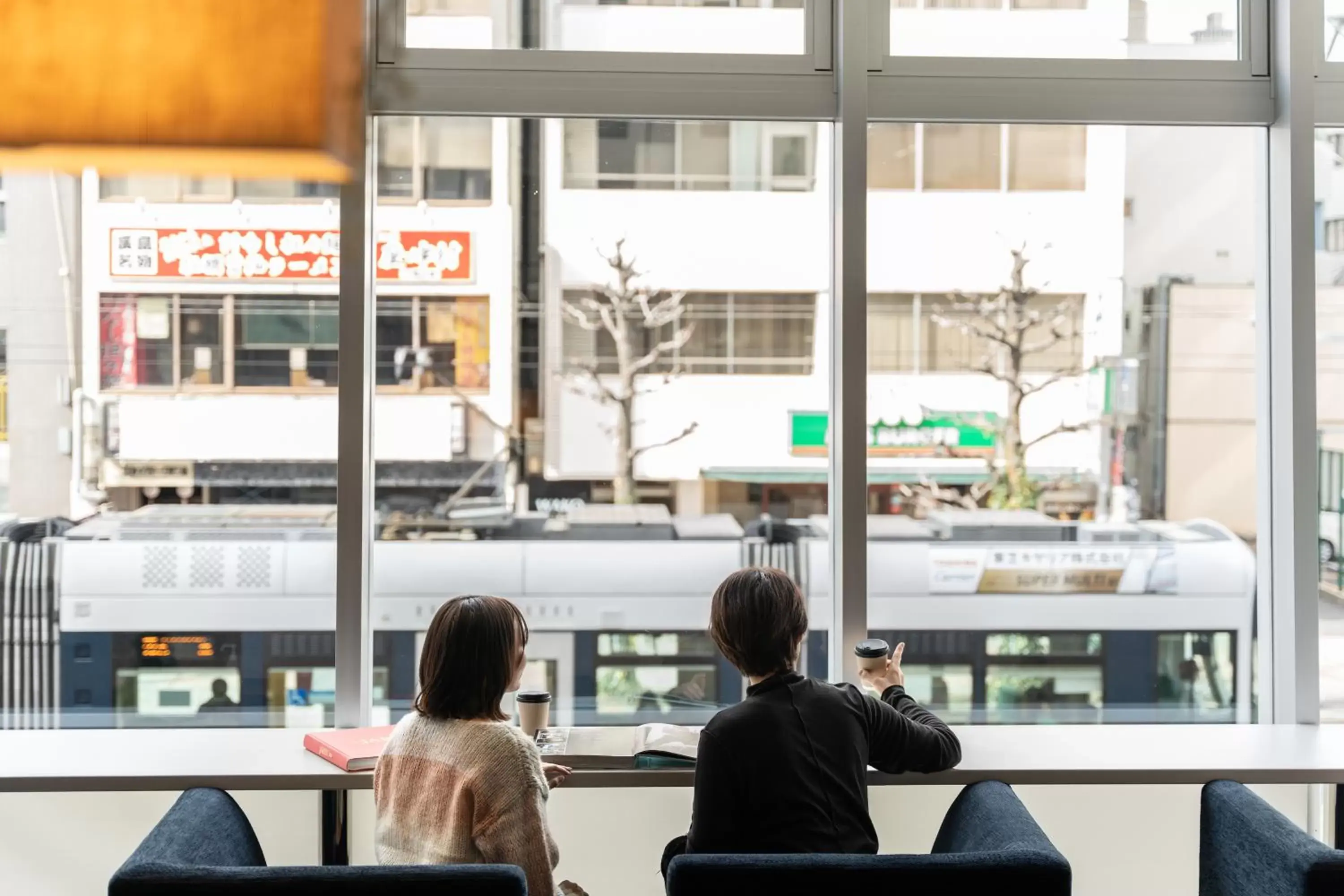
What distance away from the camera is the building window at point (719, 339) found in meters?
2.60

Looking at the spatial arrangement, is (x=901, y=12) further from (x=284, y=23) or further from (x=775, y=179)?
(x=284, y=23)

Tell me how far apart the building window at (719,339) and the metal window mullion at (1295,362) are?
3.51ft

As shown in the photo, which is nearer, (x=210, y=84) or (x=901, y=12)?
(x=210, y=84)

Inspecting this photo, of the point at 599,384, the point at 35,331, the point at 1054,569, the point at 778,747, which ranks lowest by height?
the point at 778,747

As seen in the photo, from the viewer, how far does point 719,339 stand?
2.71m

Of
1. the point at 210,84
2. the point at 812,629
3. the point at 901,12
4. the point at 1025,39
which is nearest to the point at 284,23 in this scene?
the point at 210,84

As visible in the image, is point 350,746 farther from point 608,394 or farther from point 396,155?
point 396,155

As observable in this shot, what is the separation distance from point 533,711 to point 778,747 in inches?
25.5

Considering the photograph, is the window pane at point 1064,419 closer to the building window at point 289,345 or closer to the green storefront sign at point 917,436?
the green storefront sign at point 917,436

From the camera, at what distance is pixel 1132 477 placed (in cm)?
273

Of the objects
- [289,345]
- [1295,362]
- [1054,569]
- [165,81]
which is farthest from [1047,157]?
[165,81]

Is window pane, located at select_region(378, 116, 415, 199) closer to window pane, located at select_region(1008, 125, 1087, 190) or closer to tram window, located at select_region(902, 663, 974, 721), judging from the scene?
window pane, located at select_region(1008, 125, 1087, 190)

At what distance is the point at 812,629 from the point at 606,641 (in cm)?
55

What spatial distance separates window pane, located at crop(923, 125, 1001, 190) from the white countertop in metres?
1.30
